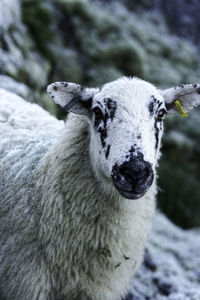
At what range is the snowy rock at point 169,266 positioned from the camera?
5.16 m

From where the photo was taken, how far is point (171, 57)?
12.0 meters

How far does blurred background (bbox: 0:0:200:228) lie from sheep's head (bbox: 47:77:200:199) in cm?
286

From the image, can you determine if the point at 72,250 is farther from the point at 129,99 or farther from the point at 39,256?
the point at 129,99

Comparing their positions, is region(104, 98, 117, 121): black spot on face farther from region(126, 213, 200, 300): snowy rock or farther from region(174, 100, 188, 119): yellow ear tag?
region(126, 213, 200, 300): snowy rock

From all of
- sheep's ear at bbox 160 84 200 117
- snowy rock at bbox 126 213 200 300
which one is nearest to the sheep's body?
sheep's ear at bbox 160 84 200 117

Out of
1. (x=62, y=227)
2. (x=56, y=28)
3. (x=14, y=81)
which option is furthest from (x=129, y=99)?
(x=56, y=28)

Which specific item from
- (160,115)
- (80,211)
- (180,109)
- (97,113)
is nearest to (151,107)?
(160,115)

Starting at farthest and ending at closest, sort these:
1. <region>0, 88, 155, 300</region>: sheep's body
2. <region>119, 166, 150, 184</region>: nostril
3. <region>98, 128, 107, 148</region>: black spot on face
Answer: <region>0, 88, 155, 300</region>: sheep's body
<region>98, 128, 107, 148</region>: black spot on face
<region>119, 166, 150, 184</region>: nostril

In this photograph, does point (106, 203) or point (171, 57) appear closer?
point (106, 203)

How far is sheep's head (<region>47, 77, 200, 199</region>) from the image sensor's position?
2562 millimetres

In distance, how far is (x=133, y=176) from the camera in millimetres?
2518

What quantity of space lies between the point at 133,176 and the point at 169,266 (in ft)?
12.5

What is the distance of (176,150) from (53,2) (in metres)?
4.74

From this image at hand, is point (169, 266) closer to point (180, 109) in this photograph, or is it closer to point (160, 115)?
point (180, 109)
